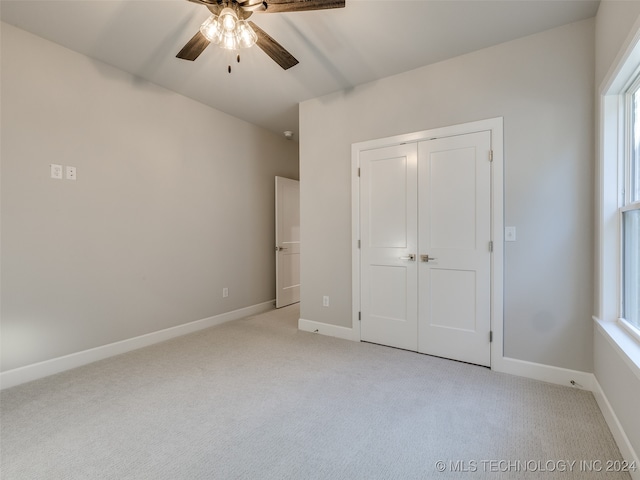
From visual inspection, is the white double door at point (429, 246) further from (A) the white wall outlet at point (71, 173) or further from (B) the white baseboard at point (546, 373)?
(A) the white wall outlet at point (71, 173)

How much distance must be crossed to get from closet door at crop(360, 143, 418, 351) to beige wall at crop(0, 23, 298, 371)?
189 cm

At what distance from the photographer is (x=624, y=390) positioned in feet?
5.17

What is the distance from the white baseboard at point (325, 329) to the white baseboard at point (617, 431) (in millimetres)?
1948

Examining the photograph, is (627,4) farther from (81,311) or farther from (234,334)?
(81,311)

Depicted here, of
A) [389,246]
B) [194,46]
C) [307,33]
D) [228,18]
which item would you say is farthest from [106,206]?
[389,246]

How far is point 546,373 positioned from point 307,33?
3178mm

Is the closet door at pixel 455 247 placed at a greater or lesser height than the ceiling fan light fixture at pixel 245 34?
lesser

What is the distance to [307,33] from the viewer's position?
7.75ft

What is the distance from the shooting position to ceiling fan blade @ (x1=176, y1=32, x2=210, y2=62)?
1.95 m

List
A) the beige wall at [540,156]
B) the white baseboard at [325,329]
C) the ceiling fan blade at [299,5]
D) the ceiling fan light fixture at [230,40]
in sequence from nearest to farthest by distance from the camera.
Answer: the ceiling fan blade at [299,5]
the ceiling fan light fixture at [230,40]
the beige wall at [540,156]
the white baseboard at [325,329]

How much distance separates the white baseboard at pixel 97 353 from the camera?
2.32 meters

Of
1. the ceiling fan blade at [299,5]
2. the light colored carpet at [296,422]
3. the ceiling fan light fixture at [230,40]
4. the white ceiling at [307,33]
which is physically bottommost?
the light colored carpet at [296,422]

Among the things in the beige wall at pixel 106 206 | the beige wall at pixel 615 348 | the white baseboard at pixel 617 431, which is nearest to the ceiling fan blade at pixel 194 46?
the beige wall at pixel 106 206

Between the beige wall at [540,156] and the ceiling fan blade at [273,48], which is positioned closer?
the ceiling fan blade at [273,48]
